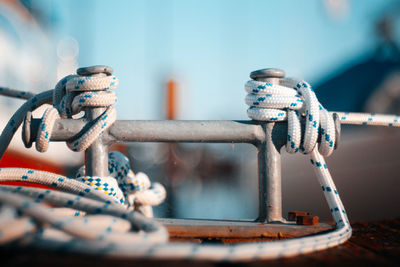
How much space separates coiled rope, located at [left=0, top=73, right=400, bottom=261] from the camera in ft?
2.96

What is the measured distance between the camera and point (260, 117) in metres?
1.64

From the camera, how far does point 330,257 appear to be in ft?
3.67

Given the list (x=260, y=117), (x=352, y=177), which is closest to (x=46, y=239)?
(x=260, y=117)

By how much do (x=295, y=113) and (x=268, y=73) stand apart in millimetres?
202

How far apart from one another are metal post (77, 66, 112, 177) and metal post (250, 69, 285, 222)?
0.64 meters

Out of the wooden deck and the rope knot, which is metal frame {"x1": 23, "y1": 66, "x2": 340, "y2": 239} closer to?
the rope knot

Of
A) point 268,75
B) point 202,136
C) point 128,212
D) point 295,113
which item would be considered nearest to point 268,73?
point 268,75

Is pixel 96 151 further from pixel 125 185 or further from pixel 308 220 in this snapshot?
pixel 308 220

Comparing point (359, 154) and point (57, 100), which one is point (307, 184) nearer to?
point (359, 154)

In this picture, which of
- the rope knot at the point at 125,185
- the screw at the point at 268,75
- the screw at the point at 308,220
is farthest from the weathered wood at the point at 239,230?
the screw at the point at 268,75

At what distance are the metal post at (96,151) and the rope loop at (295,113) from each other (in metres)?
0.62

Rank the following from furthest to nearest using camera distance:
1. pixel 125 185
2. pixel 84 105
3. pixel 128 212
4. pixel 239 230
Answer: pixel 125 185 < pixel 84 105 < pixel 239 230 < pixel 128 212

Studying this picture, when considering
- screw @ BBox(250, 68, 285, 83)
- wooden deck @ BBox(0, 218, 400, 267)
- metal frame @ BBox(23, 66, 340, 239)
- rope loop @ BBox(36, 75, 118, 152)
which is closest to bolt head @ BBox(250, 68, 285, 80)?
screw @ BBox(250, 68, 285, 83)

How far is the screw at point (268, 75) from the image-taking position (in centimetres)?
171
